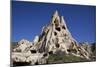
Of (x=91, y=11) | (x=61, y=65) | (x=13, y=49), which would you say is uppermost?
(x=91, y=11)

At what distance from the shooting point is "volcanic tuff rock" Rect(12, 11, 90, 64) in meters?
2.54

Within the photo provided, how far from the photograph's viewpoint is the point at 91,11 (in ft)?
9.32

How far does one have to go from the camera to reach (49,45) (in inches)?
104

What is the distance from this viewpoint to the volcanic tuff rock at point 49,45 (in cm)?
254

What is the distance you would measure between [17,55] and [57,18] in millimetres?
682

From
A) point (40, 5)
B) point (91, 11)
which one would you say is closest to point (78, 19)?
point (91, 11)

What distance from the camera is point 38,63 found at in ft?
8.52

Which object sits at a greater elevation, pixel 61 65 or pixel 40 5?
pixel 40 5
